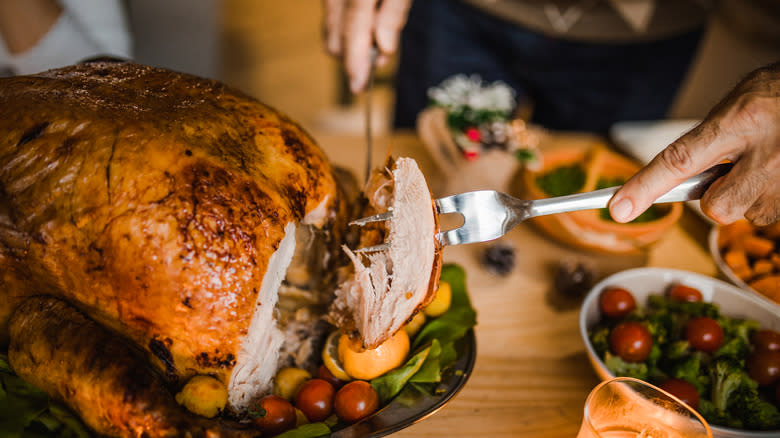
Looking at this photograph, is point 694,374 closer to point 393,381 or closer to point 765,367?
point 765,367

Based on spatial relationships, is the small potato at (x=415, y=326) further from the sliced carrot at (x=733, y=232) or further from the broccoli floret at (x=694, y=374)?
the sliced carrot at (x=733, y=232)

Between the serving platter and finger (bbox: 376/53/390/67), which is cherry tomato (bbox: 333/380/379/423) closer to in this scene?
the serving platter

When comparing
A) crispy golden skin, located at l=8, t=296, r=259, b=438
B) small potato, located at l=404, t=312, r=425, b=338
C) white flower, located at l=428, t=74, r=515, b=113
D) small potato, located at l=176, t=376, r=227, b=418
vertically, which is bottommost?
small potato, located at l=404, t=312, r=425, b=338

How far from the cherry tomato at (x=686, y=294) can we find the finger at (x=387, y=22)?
938 mm

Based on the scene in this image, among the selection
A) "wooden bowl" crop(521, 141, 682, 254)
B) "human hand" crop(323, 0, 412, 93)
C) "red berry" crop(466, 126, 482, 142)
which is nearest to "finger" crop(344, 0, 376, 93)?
"human hand" crop(323, 0, 412, 93)

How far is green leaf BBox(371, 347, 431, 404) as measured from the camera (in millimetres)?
971

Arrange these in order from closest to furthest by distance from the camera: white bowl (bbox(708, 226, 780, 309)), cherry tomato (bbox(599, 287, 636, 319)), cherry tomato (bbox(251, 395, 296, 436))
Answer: cherry tomato (bbox(251, 395, 296, 436)) < cherry tomato (bbox(599, 287, 636, 319)) < white bowl (bbox(708, 226, 780, 309))

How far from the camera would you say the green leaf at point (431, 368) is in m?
0.97

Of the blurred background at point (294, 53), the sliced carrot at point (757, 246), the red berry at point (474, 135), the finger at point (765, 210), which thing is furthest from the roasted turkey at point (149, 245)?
the blurred background at point (294, 53)

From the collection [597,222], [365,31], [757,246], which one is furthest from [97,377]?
[757,246]

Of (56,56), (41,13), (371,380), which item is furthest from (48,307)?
(41,13)

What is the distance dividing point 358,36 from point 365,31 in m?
0.02

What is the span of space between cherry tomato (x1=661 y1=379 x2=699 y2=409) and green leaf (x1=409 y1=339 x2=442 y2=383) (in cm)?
44

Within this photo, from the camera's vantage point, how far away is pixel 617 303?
1192 millimetres
